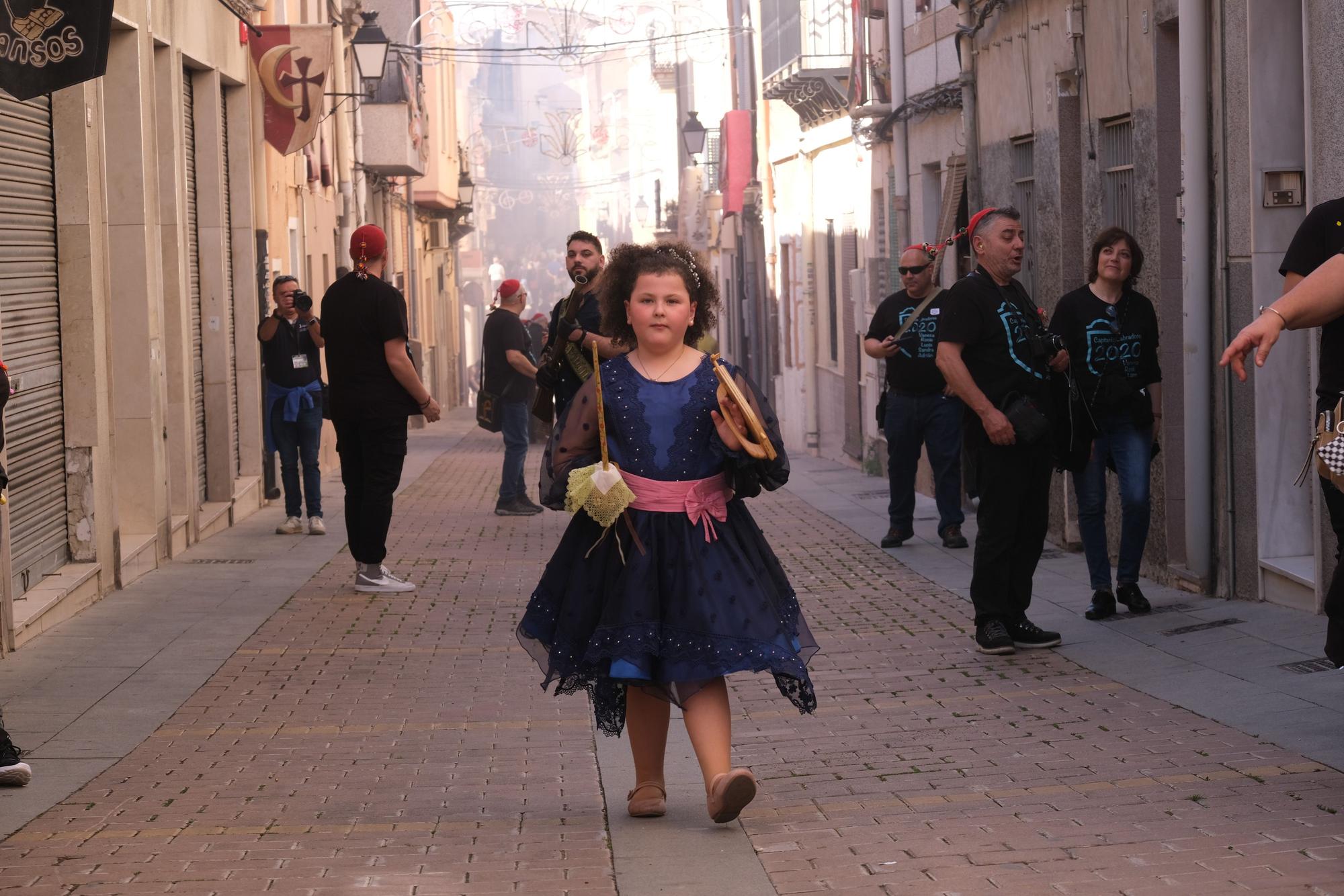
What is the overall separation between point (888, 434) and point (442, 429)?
21.1 meters

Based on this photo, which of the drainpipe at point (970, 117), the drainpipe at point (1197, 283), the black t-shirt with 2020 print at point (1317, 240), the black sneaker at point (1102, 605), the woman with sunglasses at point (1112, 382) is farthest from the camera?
the drainpipe at point (970, 117)

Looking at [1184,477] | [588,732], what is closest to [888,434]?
[1184,477]

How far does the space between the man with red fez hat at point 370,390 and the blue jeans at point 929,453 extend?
11.4ft

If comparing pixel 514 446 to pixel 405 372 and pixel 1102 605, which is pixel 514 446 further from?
pixel 1102 605

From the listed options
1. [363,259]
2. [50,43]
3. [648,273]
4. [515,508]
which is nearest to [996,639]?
[648,273]

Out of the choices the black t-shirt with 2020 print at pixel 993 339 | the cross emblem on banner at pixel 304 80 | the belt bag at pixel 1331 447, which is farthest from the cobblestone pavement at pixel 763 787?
the cross emblem on banner at pixel 304 80

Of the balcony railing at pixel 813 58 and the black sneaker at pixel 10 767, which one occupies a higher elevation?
the balcony railing at pixel 813 58

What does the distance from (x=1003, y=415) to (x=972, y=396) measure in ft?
0.55

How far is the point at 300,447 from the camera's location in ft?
46.7

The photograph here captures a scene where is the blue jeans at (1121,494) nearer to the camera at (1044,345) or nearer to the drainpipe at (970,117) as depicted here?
the camera at (1044,345)

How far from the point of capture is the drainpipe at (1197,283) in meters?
9.87

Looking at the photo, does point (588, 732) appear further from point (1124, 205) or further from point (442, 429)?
point (442, 429)

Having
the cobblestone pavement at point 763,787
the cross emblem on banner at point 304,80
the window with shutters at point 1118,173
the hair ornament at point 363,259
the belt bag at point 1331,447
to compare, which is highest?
the cross emblem on banner at point 304,80

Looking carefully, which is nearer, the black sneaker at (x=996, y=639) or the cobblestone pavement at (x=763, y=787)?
the cobblestone pavement at (x=763, y=787)
